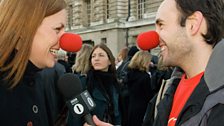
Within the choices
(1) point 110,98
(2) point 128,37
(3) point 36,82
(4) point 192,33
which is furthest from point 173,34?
(2) point 128,37

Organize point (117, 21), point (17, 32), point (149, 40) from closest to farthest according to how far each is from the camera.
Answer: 1. point (17, 32)
2. point (149, 40)
3. point (117, 21)

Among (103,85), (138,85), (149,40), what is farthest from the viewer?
(138,85)

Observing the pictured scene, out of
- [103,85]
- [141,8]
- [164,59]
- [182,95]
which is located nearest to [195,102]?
[182,95]

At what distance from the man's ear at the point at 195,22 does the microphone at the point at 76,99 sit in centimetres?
70

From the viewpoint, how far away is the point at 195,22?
80.3 inches

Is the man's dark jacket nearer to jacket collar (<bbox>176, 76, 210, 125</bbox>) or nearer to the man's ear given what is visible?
jacket collar (<bbox>176, 76, 210, 125</bbox>)

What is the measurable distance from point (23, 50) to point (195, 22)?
3.06ft

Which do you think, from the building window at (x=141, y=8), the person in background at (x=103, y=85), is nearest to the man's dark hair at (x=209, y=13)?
the person in background at (x=103, y=85)

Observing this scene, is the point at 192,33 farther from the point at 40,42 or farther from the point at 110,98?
the point at 110,98

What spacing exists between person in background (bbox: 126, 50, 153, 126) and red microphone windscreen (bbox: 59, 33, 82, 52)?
3.88m

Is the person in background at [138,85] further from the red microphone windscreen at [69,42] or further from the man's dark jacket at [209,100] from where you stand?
the man's dark jacket at [209,100]

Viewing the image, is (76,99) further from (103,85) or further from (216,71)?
(103,85)

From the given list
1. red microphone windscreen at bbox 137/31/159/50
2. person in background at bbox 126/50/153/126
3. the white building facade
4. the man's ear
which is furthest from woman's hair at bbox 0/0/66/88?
the white building facade

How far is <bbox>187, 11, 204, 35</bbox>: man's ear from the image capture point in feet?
6.64
